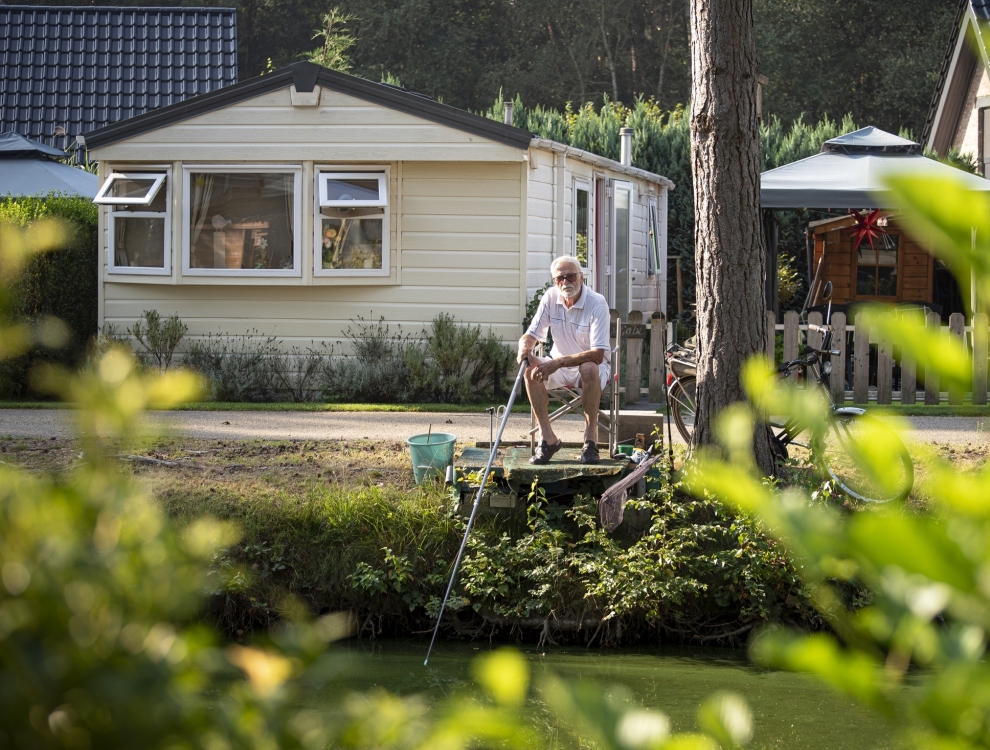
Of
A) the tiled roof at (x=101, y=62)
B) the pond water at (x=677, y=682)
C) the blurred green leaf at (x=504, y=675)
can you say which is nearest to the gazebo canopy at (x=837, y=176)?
the pond water at (x=677, y=682)

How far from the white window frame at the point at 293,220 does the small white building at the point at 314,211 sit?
2 centimetres

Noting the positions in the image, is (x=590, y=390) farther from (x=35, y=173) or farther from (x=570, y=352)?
(x=35, y=173)

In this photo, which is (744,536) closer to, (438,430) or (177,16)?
(438,430)

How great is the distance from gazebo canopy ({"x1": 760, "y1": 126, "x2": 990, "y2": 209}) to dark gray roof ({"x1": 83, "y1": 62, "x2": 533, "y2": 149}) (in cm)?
282

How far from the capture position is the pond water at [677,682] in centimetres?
567

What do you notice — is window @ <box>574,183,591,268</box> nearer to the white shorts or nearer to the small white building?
the small white building

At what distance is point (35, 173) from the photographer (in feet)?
53.2

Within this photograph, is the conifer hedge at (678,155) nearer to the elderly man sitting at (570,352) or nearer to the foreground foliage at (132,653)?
the elderly man sitting at (570,352)

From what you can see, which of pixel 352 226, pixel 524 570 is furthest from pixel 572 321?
pixel 352 226

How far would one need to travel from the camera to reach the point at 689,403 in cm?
880

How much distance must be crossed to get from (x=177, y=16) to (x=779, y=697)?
2079 cm

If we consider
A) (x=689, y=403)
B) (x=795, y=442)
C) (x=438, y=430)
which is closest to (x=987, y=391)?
(x=795, y=442)

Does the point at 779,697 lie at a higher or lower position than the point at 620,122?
lower

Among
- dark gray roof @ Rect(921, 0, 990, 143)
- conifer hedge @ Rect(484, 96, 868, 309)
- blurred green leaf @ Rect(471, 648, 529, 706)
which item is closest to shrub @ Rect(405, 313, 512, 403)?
conifer hedge @ Rect(484, 96, 868, 309)
